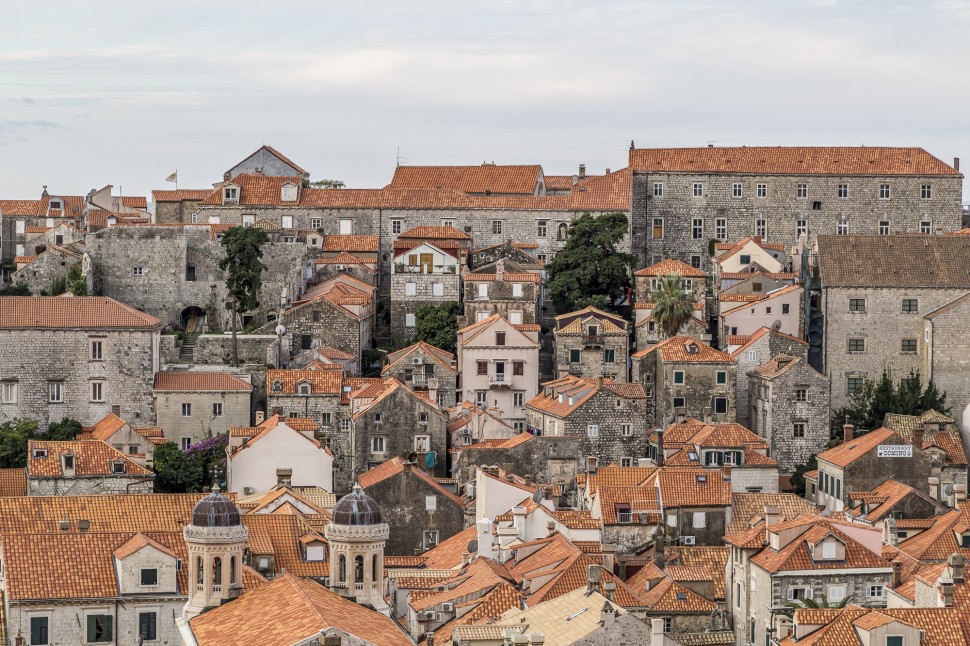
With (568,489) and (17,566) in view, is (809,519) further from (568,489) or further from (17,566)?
(17,566)

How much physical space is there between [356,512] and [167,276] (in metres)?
51.3

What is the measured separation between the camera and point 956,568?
219ft

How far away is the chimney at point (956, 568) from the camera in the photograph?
65.6 meters

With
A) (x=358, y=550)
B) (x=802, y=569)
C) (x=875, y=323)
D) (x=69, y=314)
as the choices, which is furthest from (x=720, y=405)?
(x=358, y=550)

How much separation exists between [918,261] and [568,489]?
2261 centimetres

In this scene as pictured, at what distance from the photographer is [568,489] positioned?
295 feet

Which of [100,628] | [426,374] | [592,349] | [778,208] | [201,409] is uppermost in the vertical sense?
[778,208]

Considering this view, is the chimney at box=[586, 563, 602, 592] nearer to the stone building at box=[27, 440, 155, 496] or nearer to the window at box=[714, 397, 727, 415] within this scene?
the stone building at box=[27, 440, 155, 496]

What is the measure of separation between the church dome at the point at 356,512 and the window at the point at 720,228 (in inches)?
2493

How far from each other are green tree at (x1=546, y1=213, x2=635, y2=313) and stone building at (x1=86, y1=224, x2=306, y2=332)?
13494 mm

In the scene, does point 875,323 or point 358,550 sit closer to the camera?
point 358,550

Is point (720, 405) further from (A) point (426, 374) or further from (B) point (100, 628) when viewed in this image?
(B) point (100, 628)

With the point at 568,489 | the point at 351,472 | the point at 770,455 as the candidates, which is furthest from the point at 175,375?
the point at 770,455

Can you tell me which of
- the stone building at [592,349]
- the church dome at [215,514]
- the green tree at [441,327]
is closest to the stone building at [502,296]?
the green tree at [441,327]
